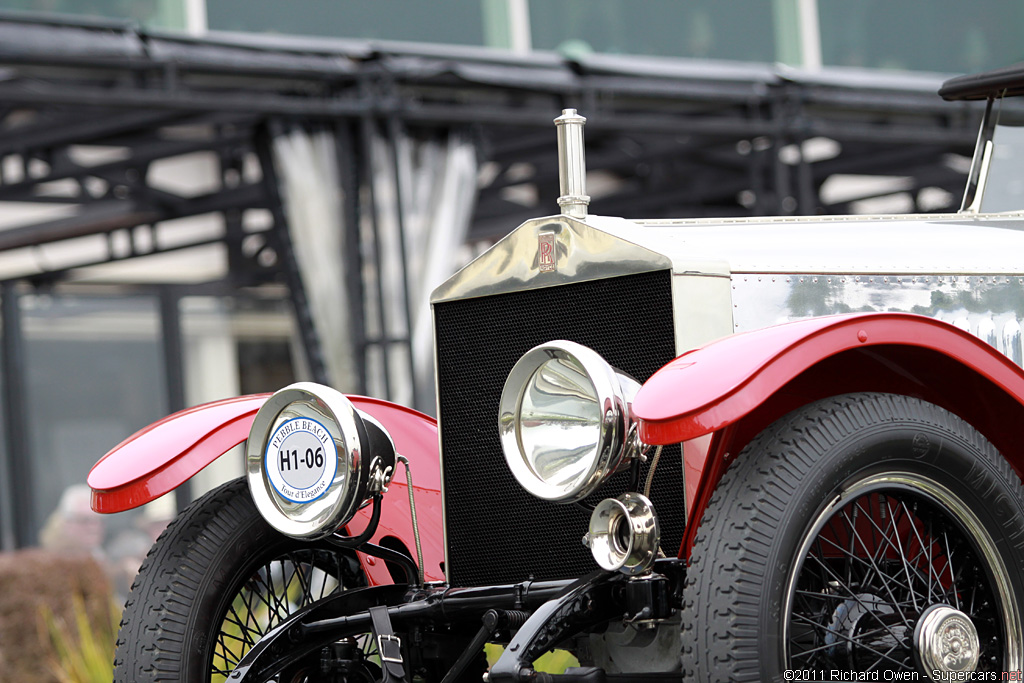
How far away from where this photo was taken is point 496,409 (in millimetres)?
3125

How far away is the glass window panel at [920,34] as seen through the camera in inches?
398

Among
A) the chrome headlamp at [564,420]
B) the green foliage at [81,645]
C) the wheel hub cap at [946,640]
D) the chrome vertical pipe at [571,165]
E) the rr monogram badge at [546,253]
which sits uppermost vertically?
the chrome vertical pipe at [571,165]

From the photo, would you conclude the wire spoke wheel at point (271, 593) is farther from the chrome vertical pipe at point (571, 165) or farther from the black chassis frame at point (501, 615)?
the chrome vertical pipe at point (571, 165)

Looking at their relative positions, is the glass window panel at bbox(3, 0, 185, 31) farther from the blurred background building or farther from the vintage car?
the vintage car

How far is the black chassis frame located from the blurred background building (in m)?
4.60

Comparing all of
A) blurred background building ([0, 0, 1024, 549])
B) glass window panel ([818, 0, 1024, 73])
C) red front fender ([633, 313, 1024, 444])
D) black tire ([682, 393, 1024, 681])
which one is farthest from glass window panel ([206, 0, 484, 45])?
black tire ([682, 393, 1024, 681])

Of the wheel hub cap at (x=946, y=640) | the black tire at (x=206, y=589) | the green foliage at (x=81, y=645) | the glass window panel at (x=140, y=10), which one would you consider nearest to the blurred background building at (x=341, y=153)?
the glass window panel at (x=140, y=10)

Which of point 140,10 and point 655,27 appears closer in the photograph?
point 140,10

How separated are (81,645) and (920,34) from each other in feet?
23.9

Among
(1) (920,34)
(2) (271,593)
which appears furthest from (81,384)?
(2) (271,593)

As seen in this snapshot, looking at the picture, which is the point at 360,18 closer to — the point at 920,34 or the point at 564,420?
the point at 920,34

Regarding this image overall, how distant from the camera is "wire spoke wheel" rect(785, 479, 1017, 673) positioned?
2.48 m

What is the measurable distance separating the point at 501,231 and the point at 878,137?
3.59m

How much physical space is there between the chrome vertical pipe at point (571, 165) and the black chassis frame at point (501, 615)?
85cm
